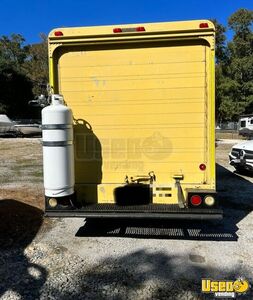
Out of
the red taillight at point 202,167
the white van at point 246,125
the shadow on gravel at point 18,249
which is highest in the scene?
the white van at point 246,125

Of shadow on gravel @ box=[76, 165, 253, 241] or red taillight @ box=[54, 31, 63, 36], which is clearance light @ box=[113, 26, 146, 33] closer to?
red taillight @ box=[54, 31, 63, 36]

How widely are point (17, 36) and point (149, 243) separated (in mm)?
70268

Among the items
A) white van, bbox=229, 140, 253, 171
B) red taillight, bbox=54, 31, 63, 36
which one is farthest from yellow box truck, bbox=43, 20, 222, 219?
white van, bbox=229, 140, 253, 171

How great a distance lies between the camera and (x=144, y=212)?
4.62 m

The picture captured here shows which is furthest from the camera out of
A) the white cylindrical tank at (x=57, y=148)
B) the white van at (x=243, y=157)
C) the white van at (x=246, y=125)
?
the white van at (x=246, y=125)

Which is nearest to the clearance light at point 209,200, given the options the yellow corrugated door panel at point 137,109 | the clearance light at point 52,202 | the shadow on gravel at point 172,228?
the yellow corrugated door panel at point 137,109

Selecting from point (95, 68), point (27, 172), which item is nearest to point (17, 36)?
point (27, 172)

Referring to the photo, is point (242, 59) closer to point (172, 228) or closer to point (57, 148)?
point (172, 228)

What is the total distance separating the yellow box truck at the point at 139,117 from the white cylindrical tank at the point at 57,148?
0.35 feet

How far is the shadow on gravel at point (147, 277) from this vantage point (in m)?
3.54

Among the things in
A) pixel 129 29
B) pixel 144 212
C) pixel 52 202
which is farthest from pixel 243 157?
pixel 52 202

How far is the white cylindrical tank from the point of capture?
446 cm

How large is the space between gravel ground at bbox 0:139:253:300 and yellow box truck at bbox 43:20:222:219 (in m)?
0.55

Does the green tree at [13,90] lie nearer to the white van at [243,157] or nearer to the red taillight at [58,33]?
the white van at [243,157]
